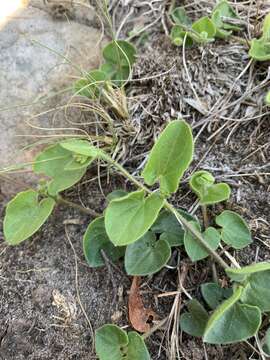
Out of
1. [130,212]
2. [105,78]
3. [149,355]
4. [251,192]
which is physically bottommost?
[149,355]

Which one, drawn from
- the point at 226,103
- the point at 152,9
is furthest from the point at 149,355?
the point at 152,9

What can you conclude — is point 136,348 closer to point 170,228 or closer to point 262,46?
point 170,228

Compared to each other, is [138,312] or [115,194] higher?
[115,194]

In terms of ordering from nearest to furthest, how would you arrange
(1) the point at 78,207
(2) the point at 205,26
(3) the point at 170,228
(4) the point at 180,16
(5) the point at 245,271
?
(5) the point at 245,271, (3) the point at 170,228, (1) the point at 78,207, (2) the point at 205,26, (4) the point at 180,16

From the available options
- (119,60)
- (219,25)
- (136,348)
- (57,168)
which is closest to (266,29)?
(219,25)

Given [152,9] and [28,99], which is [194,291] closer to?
[28,99]

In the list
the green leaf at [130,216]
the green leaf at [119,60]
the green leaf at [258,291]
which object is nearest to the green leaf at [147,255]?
the green leaf at [130,216]
